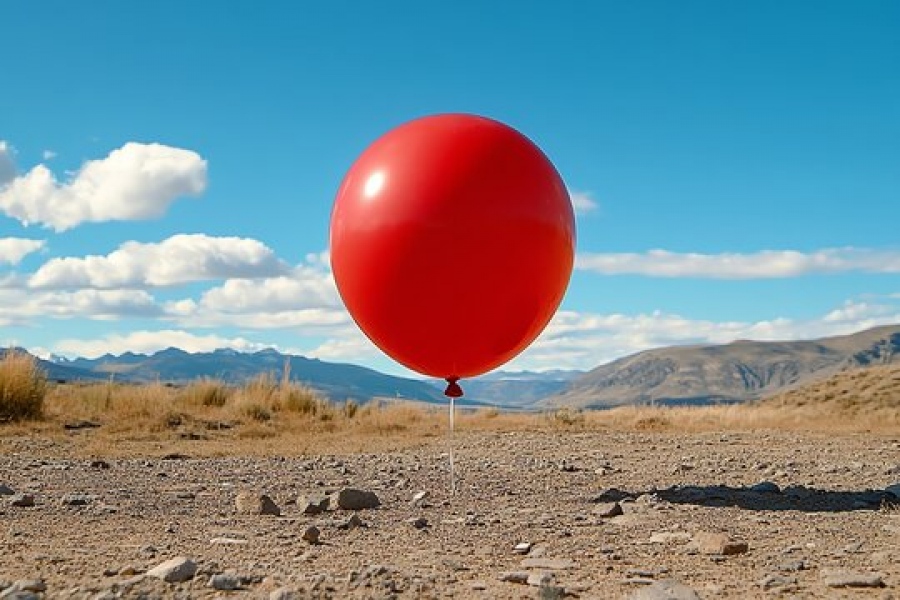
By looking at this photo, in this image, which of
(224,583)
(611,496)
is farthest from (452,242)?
(224,583)

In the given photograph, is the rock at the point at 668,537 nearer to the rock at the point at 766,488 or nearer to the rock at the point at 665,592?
the rock at the point at 665,592

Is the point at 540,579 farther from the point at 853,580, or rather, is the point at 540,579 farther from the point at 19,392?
the point at 19,392

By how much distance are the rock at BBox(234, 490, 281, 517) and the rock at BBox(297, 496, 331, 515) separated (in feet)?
0.60

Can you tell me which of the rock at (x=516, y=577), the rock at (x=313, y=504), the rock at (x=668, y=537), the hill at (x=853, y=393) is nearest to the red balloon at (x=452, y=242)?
the rock at (x=313, y=504)

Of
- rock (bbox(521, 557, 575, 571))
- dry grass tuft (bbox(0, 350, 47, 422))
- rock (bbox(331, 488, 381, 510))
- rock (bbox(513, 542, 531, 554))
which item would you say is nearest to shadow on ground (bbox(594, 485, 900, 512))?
rock (bbox(331, 488, 381, 510))

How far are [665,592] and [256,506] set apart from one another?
3734mm

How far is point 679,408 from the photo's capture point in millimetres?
24766

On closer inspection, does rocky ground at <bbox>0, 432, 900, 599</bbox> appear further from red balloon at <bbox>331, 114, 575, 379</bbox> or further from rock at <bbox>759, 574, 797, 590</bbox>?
red balloon at <bbox>331, 114, 575, 379</bbox>

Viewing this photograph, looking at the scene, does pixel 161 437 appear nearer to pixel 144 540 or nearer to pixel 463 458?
pixel 463 458

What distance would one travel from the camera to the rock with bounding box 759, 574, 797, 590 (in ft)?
16.6

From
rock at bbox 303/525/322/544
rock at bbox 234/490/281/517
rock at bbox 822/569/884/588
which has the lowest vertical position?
rock at bbox 822/569/884/588

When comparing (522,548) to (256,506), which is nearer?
(522,548)

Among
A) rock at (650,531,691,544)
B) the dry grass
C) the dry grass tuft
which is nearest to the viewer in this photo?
rock at (650,531,691,544)

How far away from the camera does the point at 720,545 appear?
5926mm
